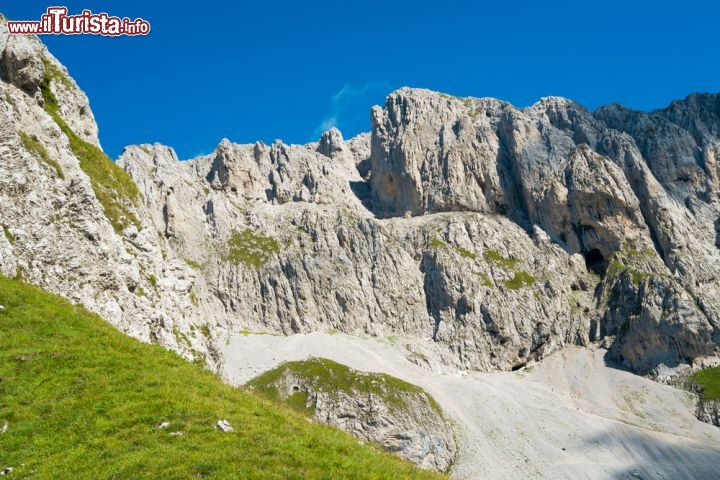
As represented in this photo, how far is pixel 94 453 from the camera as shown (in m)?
17.4

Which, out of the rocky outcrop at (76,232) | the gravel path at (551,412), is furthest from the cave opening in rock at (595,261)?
the rocky outcrop at (76,232)

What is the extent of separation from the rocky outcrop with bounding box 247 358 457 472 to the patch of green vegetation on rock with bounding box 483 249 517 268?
6377 cm

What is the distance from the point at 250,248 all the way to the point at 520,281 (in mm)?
74573

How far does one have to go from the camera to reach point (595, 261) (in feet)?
569

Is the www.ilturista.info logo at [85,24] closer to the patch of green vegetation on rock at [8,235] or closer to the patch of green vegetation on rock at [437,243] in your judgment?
the patch of green vegetation on rock at [8,235]

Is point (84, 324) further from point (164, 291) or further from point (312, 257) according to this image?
point (312, 257)

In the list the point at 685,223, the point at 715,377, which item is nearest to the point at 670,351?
the point at 715,377

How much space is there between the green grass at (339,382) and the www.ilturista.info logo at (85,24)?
71328 millimetres

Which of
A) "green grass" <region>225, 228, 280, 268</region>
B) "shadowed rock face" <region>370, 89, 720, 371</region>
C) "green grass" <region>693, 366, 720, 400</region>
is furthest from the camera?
"green grass" <region>225, 228, 280, 268</region>

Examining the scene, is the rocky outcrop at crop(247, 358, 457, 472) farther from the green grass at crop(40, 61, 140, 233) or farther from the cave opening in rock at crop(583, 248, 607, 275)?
the cave opening in rock at crop(583, 248, 607, 275)

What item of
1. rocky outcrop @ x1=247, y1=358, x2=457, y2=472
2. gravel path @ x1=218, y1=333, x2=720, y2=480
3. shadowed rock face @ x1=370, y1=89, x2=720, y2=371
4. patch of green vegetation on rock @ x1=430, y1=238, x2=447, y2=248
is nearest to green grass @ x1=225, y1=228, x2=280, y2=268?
gravel path @ x1=218, y1=333, x2=720, y2=480

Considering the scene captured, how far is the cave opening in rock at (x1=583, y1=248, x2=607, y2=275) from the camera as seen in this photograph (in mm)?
171125

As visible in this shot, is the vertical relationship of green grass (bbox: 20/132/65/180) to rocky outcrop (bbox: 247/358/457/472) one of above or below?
above

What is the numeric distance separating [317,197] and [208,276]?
53.5 metres
